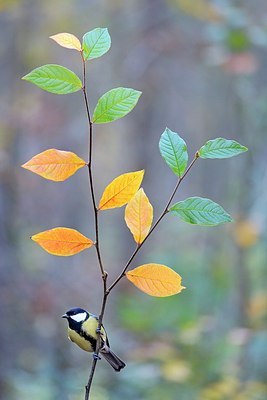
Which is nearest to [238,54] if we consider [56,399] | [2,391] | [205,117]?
[56,399]

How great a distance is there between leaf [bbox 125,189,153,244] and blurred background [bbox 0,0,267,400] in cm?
103

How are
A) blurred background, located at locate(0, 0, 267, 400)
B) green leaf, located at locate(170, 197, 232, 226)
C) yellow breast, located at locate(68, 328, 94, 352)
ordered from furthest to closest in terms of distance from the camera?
blurred background, located at locate(0, 0, 267, 400) < yellow breast, located at locate(68, 328, 94, 352) < green leaf, located at locate(170, 197, 232, 226)

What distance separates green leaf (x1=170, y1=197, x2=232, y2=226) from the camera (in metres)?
0.76

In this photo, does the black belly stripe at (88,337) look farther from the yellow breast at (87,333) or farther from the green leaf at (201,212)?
the green leaf at (201,212)

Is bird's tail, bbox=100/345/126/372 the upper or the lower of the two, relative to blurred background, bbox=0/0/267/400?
lower

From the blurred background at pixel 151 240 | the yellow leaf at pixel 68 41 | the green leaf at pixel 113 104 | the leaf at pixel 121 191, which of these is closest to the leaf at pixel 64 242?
the leaf at pixel 121 191

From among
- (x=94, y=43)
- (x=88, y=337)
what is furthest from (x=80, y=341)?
(x=94, y=43)

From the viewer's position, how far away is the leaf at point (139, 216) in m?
0.81

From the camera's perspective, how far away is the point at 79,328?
929 millimetres

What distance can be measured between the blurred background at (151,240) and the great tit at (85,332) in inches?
32.0

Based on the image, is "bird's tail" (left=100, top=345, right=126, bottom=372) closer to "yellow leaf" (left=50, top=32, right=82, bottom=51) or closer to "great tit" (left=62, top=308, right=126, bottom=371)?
"great tit" (left=62, top=308, right=126, bottom=371)

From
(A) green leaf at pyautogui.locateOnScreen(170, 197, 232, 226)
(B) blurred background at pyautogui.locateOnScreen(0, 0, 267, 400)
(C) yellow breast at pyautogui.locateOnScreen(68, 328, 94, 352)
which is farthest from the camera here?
(B) blurred background at pyautogui.locateOnScreen(0, 0, 267, 400)

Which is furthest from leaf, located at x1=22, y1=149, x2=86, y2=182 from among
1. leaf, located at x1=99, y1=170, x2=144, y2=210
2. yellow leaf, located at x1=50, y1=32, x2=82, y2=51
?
yellow leaf, located at x1=50, y1=32, x2=82, y2=51

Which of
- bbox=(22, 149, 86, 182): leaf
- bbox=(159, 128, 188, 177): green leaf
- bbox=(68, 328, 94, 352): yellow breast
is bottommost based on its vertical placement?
bbox=(68, 328, 94, 352): yellow breast
